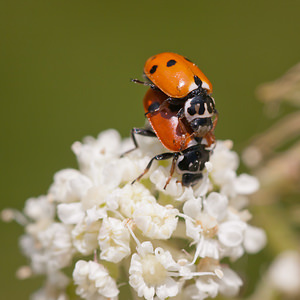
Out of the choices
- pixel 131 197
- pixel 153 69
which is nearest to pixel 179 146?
pixel 131 197

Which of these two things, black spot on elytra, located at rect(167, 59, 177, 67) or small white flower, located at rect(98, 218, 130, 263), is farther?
black spot on elytra, located at rect(167, 59, 177, 67)

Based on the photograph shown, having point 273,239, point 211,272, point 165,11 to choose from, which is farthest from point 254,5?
point 211,272

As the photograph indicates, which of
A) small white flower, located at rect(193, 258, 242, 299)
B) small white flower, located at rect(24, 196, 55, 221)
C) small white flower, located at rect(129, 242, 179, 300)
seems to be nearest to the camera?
small white flower, located at rect(129, 242, 179, 300)

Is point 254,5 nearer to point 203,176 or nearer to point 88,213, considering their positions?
point 203,176

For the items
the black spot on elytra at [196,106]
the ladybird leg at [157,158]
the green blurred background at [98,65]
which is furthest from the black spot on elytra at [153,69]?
the green blurred background at [98,65]

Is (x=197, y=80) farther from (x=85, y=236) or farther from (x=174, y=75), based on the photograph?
(x=85, y=236)

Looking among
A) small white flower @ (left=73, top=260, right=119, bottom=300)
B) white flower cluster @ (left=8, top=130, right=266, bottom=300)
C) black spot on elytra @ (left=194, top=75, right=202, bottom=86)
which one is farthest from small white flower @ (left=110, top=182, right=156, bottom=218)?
black spot on elytra @ (left=194, top=75, right=202, bottom=86)

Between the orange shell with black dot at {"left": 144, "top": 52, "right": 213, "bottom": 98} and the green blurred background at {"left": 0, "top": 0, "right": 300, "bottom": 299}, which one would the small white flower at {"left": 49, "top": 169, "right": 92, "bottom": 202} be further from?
the green blurred background at {"left": 0, "top": 0, "right": 300, "bottom": 299}

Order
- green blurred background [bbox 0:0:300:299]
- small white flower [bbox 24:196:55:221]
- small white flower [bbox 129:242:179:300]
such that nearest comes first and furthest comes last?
small white flower [bbox 129:242:179:300] → small white flower [bbox 24:196:55:221] → green blurred background [bbox 0:0:300:299]
